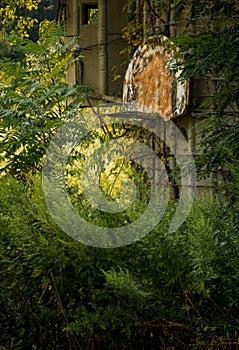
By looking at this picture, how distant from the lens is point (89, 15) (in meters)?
10.7

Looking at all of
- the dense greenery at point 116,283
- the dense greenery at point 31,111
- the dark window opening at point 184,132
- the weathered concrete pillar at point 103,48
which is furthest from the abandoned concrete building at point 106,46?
the dense greenery at point 116,283

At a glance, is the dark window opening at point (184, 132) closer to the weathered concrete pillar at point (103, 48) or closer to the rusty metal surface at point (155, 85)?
the rusty metal surface at point (155, 85)

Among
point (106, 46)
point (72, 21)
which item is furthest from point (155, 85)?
point (72, 21)

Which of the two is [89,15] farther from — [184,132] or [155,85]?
[184,132]

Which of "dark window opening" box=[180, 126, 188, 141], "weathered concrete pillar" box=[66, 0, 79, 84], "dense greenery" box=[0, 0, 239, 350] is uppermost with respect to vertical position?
"weathered concrete pillar" box=[66, 0, 79, 84]

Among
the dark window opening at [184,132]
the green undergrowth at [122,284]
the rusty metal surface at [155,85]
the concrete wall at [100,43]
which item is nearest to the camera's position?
the green undergrowth at [122,284]

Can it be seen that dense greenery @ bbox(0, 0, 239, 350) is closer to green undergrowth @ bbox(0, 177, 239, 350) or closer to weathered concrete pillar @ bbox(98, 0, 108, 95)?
green undergrowth @ bbox(0, 177, 239, 350)

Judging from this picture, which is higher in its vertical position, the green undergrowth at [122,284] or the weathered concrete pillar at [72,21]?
the weathered concrete pillar at [72,21]

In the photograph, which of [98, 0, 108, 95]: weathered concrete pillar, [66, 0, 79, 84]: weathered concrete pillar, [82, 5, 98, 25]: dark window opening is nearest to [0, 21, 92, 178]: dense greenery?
[98, 0, 108, 95]: weathered concrete pillar

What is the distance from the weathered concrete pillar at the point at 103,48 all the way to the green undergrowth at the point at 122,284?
22.6 ft

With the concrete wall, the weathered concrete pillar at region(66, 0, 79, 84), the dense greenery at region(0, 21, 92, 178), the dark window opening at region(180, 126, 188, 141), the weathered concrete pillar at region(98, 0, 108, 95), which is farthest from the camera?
the weathered concrete pillar at region(66, 0, 79, 84)

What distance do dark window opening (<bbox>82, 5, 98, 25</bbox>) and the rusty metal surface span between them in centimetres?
281

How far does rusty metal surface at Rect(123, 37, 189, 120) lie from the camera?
7238 millimetres

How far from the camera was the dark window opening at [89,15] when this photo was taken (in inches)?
413
